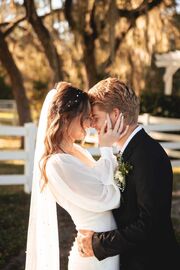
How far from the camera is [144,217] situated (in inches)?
85.1

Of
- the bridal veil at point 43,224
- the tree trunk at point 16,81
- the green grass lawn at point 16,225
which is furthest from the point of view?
the tree trunk at point 16,81

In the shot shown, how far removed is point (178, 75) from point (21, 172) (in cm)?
1333

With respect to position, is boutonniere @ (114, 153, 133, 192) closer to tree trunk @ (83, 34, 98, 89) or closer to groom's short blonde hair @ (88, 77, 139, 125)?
groom's short blonde hair @ (88, 77, 139, 125)

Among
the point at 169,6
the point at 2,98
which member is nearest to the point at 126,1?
the point at 169,6

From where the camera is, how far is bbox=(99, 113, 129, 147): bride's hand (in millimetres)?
2296

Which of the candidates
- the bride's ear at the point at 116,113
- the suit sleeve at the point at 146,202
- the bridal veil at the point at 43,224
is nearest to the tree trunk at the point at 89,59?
the bridal veil at the point at 43,224

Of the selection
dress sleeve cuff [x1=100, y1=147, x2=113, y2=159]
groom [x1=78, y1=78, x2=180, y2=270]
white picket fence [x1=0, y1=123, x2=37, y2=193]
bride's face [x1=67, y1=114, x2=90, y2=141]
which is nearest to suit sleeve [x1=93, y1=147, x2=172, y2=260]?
groom [x1=78, y1=78, x2=180, y2=270]

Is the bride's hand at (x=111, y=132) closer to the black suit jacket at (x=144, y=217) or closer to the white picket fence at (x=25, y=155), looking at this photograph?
the black suit jacket at (x=144, y=217)

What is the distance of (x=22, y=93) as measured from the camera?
1330 centimetres

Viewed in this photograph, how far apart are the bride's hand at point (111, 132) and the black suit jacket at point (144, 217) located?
75mm

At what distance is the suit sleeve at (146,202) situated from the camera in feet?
6.99

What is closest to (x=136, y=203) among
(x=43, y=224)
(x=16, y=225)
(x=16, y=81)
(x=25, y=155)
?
(x=43, y=224)

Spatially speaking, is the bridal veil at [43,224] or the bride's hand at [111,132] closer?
the bride's hand at [111,132]

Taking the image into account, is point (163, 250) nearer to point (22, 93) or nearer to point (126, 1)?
point (126, 1)
